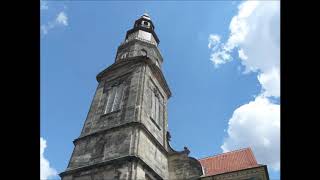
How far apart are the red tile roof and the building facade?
4.66 ft

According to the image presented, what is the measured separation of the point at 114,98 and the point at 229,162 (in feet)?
23.3

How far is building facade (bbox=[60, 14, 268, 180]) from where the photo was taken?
13133 mm

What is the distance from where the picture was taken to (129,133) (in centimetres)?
1409

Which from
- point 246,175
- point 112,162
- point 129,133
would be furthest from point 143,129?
point 246,175

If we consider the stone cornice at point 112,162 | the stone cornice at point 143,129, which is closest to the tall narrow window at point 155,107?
the stone cornice at point 143,129

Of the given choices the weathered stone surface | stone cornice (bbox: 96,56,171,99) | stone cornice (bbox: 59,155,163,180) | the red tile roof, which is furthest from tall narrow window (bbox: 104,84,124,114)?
the weathered stone surface

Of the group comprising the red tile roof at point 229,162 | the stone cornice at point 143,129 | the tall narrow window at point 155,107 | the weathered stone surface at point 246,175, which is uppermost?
the tall narrow window at point 155,107

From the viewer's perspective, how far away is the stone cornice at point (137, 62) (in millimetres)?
18672

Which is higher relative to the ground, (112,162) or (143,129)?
(143,129)

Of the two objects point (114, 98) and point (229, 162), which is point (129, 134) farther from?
point (229, 162)

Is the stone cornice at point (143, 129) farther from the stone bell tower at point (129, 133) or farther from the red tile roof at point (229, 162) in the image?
the red tile roof at point (229, 162)

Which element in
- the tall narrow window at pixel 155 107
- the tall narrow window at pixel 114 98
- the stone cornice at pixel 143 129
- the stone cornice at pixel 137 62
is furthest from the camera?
the stone cornice at pixel 137 62

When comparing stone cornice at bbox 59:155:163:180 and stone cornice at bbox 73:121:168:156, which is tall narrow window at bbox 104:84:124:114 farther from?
stone cornice at bbox 59:155:163:180
